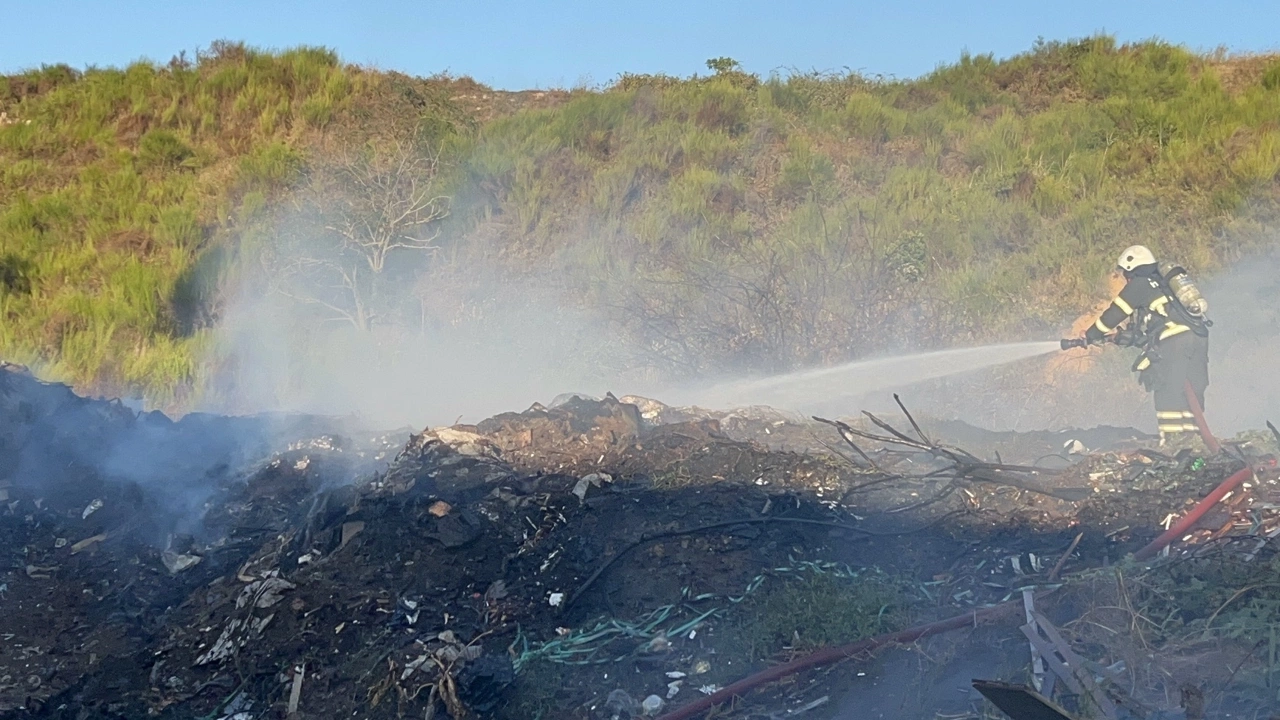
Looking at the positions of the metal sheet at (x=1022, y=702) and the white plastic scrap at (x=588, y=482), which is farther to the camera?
the white plastic scrap at (x=588, y=482)

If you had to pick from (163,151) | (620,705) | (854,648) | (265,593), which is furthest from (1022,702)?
(163,151)

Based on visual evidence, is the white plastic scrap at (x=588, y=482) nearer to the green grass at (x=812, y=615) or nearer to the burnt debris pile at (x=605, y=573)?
the burnt debris pile at (x=605, y=573)

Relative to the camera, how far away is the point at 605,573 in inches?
209

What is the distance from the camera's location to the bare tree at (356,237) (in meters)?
13.7

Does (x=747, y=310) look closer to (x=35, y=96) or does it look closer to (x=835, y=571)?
(x=835, y=571)

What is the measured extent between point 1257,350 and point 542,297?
7823 millimetres

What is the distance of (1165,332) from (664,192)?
29.6 feet

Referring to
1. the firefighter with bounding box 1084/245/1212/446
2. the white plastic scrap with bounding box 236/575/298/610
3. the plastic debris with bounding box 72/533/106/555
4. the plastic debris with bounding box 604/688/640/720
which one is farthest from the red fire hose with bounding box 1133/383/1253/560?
the plastic debris with bounding box 72/533/106/555

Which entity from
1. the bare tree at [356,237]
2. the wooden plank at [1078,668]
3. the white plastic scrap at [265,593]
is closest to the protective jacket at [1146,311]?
the wooden plank at [1078,668]

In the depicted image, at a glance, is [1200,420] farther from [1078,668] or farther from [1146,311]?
[1078,668]

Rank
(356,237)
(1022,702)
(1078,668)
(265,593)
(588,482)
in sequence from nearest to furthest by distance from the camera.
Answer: (1022,702) < (1078,668) < (265,593) < (588,482) < (356,237)

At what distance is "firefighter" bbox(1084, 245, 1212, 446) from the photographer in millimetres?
7012

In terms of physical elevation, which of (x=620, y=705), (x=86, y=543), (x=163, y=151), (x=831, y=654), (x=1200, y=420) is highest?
(x=163, y=151)

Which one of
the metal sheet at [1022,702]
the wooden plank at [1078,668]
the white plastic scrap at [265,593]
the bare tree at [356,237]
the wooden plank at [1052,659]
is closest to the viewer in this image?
the metal sheet at [1022,702]
